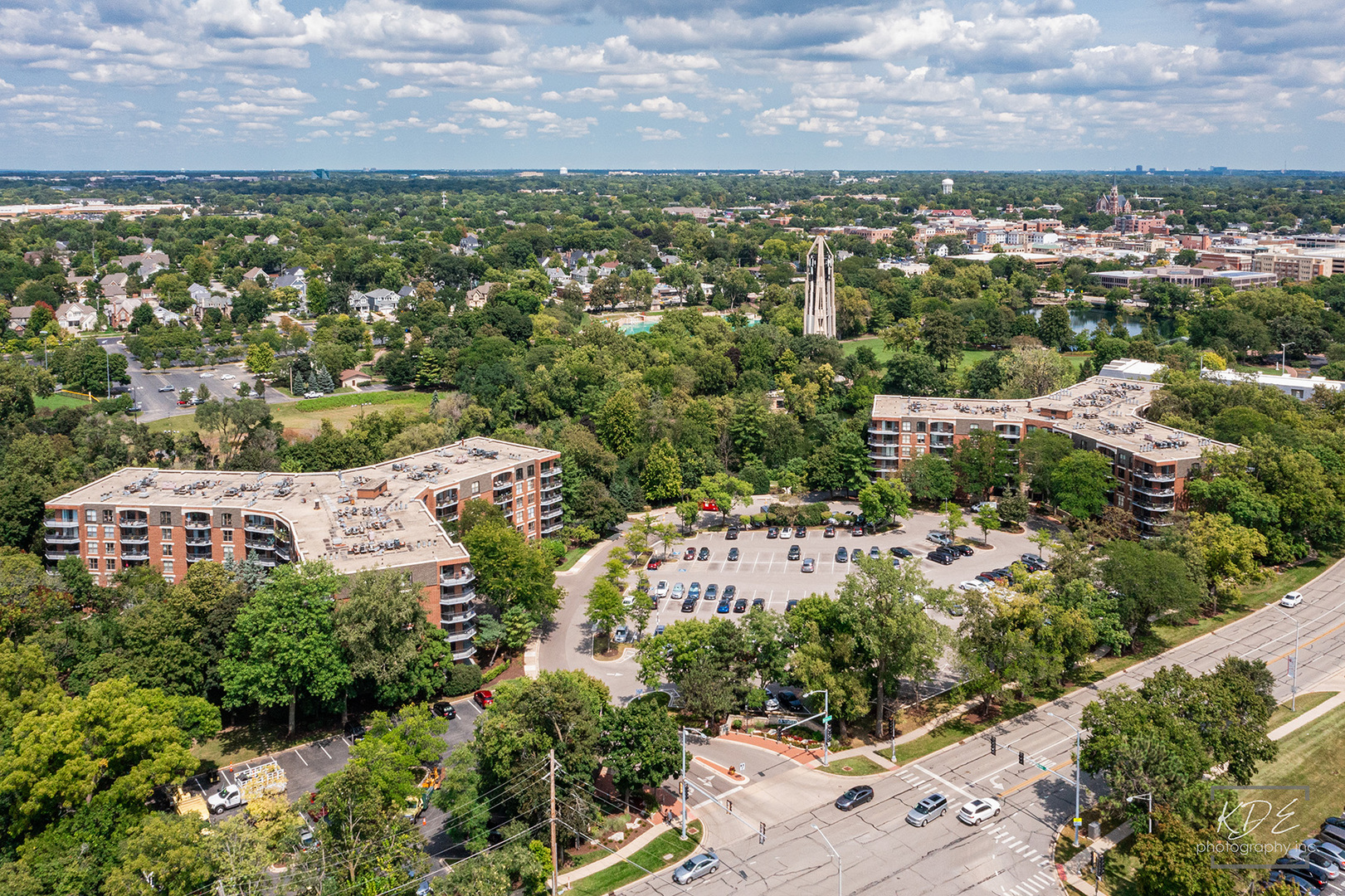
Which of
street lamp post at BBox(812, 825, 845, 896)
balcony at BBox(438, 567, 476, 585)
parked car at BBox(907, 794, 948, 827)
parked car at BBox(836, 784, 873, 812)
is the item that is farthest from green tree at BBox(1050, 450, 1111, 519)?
balcony at BBox(438, 567, 476, 585)

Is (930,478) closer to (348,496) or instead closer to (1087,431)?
(1087,431)

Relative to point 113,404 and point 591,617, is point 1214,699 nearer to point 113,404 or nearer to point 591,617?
point 591,617

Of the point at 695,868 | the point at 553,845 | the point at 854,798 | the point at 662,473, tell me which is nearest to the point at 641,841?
the point at 695,868

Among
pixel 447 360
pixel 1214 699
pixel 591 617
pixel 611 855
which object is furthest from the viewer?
pixel 447 360

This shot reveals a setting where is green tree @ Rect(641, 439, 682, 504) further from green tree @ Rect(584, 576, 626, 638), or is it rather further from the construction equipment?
the construction equipment

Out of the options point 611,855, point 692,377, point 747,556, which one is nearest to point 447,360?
point 692,377

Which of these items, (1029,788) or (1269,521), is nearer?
(1029,788)

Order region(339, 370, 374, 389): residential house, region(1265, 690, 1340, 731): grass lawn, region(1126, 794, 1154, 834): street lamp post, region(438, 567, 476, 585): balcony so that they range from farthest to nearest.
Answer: region(339, 370, 374, 389): residential house, region(438, 567, 476, 585): balcony, region(1265, 690, 1340, 731): grass lawn, region(1126, 794, 1154, 834): street lamp post
